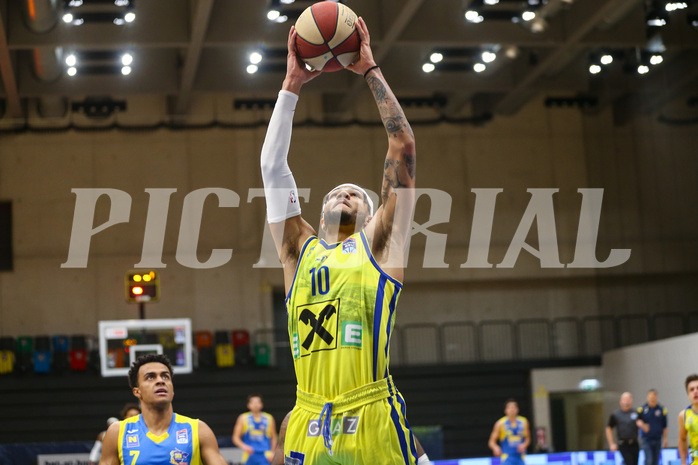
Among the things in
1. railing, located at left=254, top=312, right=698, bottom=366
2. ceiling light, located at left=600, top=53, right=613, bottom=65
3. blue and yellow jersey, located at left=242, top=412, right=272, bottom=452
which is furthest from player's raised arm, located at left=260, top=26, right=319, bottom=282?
railing, located at left=254, top=312, right=698, bottom=366

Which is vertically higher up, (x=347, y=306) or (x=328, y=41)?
(x=328, y=41)

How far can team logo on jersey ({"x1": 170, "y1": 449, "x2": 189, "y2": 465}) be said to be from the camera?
5316 millimetres

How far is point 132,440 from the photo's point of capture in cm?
539

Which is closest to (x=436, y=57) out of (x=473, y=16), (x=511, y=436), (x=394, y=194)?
(x=473, y=16)

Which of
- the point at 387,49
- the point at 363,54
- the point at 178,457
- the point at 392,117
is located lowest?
the point at 178,457

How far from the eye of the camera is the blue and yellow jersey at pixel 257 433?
13.7 metres

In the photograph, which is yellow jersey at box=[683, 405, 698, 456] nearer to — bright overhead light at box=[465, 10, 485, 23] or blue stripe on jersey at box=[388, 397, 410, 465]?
blue stripe on jersey at box=[388, 397, 410, 465]

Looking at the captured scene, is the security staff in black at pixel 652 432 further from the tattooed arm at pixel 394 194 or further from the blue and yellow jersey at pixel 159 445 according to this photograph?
the tattooed arm at pixel 394 194

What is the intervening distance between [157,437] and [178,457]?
196 millimetres

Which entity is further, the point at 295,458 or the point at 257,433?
the point at 257,433

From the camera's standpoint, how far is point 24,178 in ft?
72.2

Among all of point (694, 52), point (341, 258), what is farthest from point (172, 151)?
point (341, 258)

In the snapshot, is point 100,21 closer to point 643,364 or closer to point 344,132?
point 344,132

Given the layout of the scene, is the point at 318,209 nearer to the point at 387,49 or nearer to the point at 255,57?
the point at 255,57
